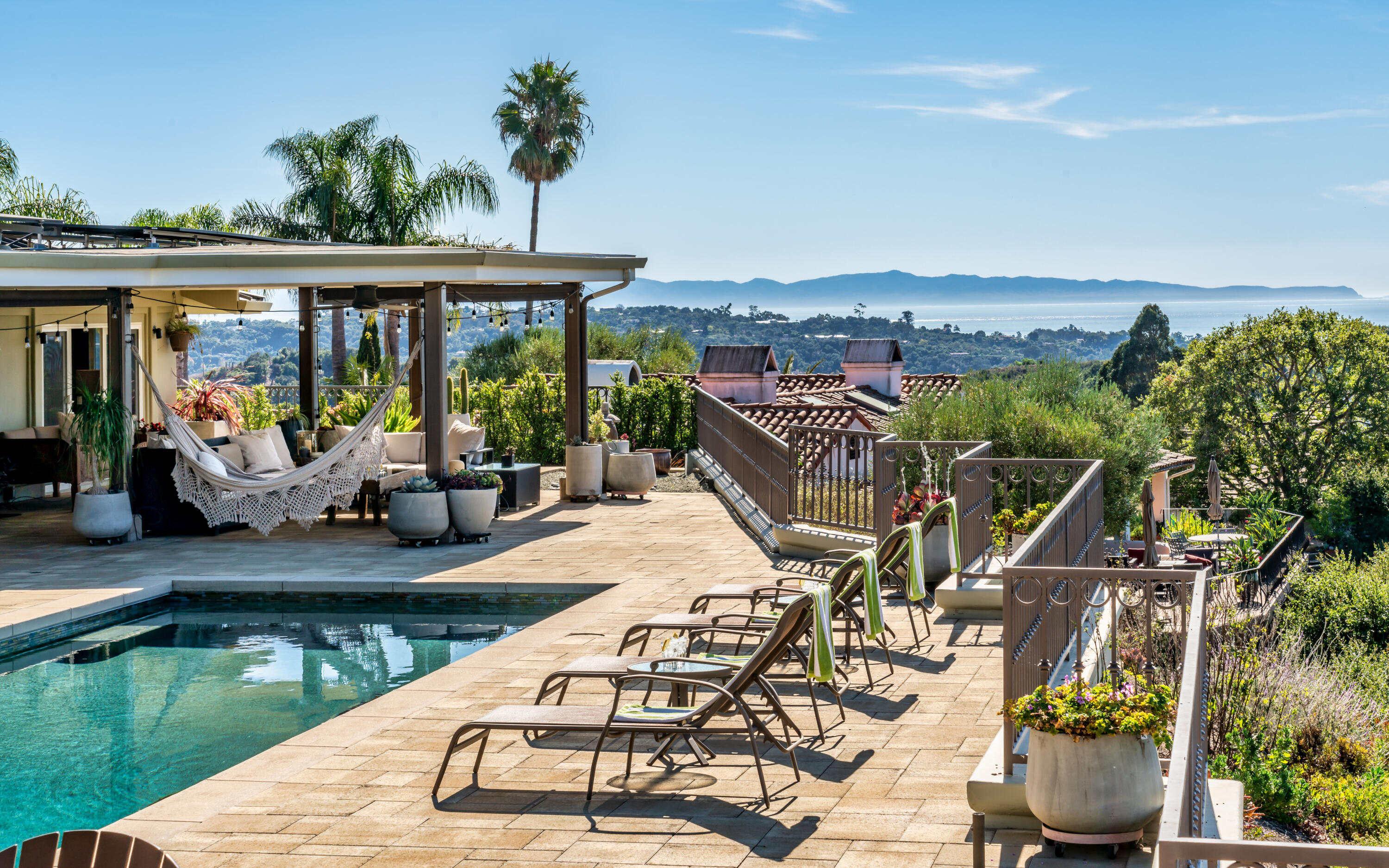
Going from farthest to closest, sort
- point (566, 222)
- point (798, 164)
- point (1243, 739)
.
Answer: point (566, 222) → point (798, 164) → point (1243, 739)

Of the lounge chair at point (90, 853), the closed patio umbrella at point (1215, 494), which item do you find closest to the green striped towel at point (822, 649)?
the lounge chair at point (90, 853)

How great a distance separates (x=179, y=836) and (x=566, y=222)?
391 ft

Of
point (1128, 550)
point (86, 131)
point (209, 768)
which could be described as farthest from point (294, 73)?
point (209, 768)

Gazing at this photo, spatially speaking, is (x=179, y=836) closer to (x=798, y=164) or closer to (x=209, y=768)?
(x=209, y=768)

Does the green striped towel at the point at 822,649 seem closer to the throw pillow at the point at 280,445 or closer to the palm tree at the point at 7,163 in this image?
the throw pillow at the point at 280,445

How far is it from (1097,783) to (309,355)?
13636 mm

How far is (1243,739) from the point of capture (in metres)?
6.46

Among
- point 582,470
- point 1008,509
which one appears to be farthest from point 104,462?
point 1008,509

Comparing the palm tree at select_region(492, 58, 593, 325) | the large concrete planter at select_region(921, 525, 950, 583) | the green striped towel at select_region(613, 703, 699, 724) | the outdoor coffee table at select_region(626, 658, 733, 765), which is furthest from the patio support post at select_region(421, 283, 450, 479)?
the palm tree at select_region(492, 58, 593, 325)

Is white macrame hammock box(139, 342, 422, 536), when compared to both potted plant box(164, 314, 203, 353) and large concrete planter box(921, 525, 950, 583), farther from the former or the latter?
large concrete planter box(921, 525, 950, 583)

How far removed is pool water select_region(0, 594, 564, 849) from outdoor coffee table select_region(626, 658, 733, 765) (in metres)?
2.17

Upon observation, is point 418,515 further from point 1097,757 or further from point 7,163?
point 7,163

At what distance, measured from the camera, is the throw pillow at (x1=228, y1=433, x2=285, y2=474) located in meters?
13.3

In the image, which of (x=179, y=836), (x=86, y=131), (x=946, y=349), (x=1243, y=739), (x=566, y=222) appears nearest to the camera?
(x=179, y=836)
